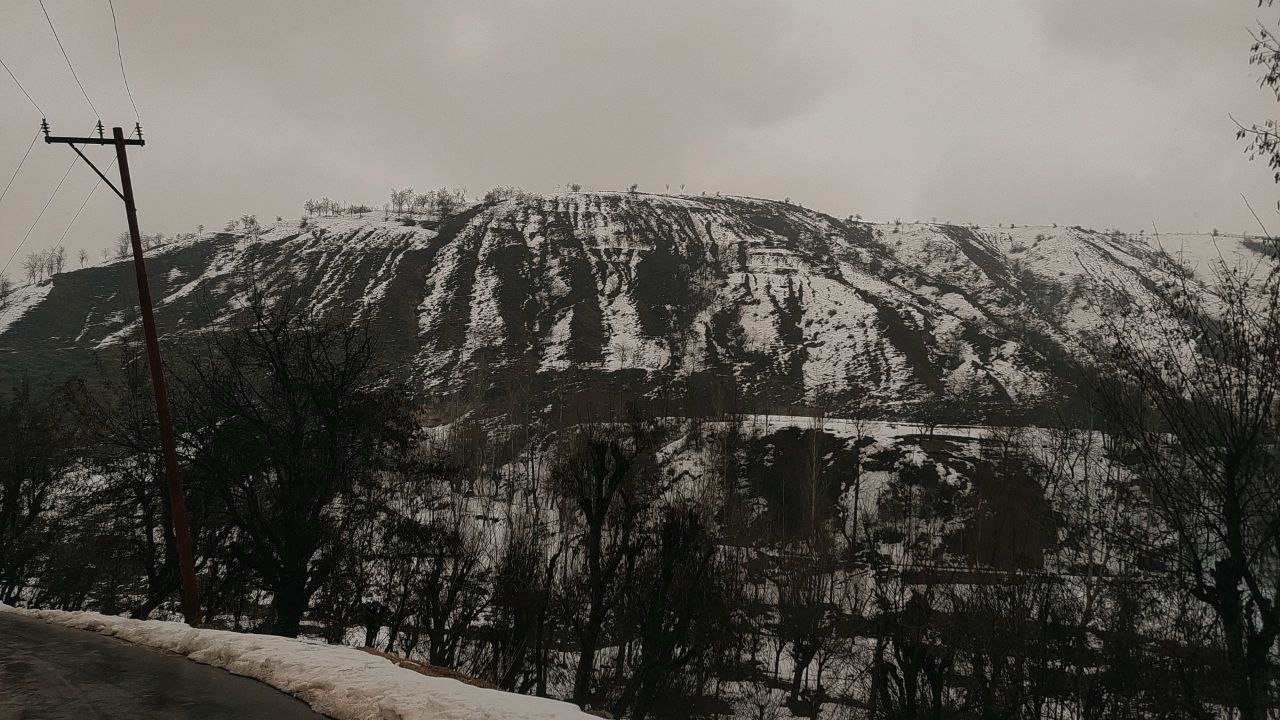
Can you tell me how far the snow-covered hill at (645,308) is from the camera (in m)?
120

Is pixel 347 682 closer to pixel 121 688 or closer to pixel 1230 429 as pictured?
pixel 121 688

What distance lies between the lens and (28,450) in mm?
28359

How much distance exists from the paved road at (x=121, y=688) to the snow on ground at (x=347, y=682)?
0.16 metres

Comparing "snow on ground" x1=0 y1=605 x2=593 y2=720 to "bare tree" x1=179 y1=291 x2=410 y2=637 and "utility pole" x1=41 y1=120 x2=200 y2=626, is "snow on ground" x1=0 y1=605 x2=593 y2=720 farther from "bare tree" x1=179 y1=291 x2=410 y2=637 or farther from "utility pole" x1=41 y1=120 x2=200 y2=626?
"bare tree" x1=179 y1=291 x2=410 y2=637

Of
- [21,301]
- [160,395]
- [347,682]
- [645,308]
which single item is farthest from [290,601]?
[21,301]

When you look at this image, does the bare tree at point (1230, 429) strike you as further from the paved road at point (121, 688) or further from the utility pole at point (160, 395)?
the utility pole at point (160, 395)

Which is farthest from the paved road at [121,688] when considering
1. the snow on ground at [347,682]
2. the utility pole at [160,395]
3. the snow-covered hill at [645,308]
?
the snow-covered hill at [645,308]

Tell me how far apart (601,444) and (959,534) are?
54120 millimetres

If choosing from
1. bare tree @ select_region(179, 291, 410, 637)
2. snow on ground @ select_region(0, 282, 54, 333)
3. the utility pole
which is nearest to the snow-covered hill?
snow on ground @ select_region(0, 282, 54, 333)

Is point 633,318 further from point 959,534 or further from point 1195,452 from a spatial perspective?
point 1195,452

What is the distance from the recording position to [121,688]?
7.81 m

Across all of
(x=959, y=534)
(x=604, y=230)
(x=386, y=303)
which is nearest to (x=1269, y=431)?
(x=959, y=534)

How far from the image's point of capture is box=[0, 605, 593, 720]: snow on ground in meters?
6.70

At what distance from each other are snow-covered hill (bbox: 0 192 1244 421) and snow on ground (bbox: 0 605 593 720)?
89.2 meters
